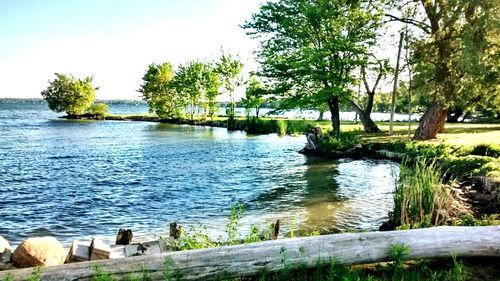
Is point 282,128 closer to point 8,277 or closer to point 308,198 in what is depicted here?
point 308,198

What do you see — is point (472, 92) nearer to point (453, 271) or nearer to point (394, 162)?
point (394, 162)

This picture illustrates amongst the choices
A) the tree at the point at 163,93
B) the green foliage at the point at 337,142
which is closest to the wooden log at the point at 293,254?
the green foliage at the point at 337,142

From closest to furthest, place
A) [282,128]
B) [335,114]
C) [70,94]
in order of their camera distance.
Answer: [335,114]
[282,128]
[70,94]

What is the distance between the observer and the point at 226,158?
3042cm

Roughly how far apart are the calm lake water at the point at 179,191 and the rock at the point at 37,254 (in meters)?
4.33

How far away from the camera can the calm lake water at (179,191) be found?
→ 44.7ft

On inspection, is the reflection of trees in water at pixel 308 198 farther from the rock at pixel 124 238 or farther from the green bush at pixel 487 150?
A: the green bush at pixel 487 150

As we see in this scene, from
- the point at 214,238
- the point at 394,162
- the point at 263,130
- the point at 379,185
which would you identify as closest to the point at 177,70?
the point at 263,130

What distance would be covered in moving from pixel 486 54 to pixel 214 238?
18.6 meters

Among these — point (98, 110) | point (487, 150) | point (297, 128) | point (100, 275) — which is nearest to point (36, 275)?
point (100, 275)

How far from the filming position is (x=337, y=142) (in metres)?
32.2

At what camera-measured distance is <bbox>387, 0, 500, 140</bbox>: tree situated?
2216 centimetres

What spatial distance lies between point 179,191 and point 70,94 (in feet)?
285

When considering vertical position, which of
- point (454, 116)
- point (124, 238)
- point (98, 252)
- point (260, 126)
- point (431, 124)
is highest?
point (454, 116)
